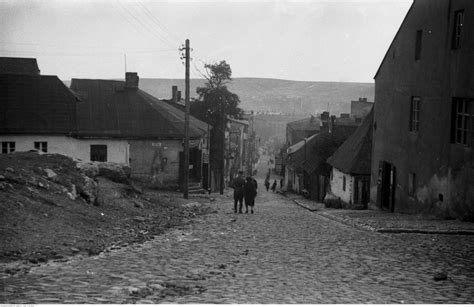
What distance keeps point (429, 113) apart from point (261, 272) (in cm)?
1453

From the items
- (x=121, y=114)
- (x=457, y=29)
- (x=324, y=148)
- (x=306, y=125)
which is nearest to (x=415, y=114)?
(x=457, y=29)

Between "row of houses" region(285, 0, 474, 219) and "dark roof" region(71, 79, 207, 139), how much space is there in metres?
13.2

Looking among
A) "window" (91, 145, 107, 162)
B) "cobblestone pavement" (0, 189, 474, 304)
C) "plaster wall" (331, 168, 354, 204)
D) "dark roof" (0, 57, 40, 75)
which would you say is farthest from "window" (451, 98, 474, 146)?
"dark roof" (0, 57, 40, 75)

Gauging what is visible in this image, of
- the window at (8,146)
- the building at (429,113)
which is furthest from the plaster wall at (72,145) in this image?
the building at (429,113)

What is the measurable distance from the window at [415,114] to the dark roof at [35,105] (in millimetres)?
19841

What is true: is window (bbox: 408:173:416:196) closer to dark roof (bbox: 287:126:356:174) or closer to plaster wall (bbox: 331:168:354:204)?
plaster wall (bbox: 331:168:354:204)

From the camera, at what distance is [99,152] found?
36938 mm

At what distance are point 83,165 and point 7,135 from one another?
1659 centimetres

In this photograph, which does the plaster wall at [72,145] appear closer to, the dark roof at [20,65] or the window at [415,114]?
the dark roof at [20,65]

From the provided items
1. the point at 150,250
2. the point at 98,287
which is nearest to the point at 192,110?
the point at 150,250

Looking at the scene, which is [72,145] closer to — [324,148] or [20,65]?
[20,65]

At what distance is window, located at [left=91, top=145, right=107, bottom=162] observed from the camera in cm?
3688

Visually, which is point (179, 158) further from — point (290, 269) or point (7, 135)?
point (290, 269)

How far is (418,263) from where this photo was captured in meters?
12.1
